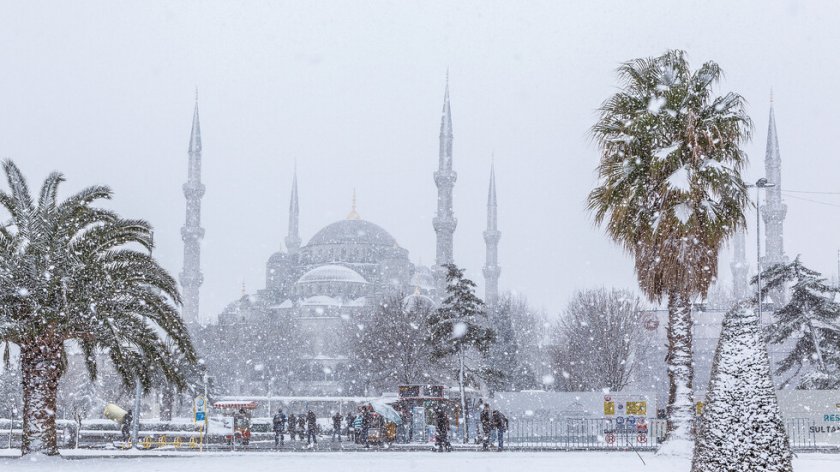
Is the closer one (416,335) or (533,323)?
(416,335)

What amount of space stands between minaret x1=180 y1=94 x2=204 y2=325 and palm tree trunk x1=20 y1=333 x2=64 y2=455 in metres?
64.9

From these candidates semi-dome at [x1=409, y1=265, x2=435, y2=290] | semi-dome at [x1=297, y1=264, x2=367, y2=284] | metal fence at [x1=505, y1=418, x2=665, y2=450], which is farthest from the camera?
semi-dome at [x1=297, y1=264, x2=367, y2=284]

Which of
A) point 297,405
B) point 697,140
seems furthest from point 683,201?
point 297,405

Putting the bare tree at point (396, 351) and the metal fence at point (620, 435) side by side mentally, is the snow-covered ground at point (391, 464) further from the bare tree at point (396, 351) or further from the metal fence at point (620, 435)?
the bare tree at point (396, 351)

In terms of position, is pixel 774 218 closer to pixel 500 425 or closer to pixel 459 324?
pixel 459 324

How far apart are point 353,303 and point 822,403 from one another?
7358cm

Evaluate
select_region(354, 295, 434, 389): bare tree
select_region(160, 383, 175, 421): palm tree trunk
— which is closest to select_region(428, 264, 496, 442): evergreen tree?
select_region(160, 383, 175, 421): palm tree trunk

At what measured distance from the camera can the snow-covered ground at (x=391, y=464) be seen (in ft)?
53.3

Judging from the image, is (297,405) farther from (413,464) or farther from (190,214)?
(413,464)

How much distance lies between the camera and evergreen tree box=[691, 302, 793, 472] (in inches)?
406

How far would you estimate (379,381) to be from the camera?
190ft

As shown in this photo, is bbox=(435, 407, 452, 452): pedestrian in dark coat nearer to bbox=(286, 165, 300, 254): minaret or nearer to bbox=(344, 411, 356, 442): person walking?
bbox=(344, 411, 356, 442): person walking

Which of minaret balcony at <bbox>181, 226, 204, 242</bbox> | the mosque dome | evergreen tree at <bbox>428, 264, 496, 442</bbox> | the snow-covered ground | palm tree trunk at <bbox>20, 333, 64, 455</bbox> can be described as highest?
the mosque dome

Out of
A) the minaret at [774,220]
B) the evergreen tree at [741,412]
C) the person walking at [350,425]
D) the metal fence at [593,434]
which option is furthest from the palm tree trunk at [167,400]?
the minaret at [774,220]
